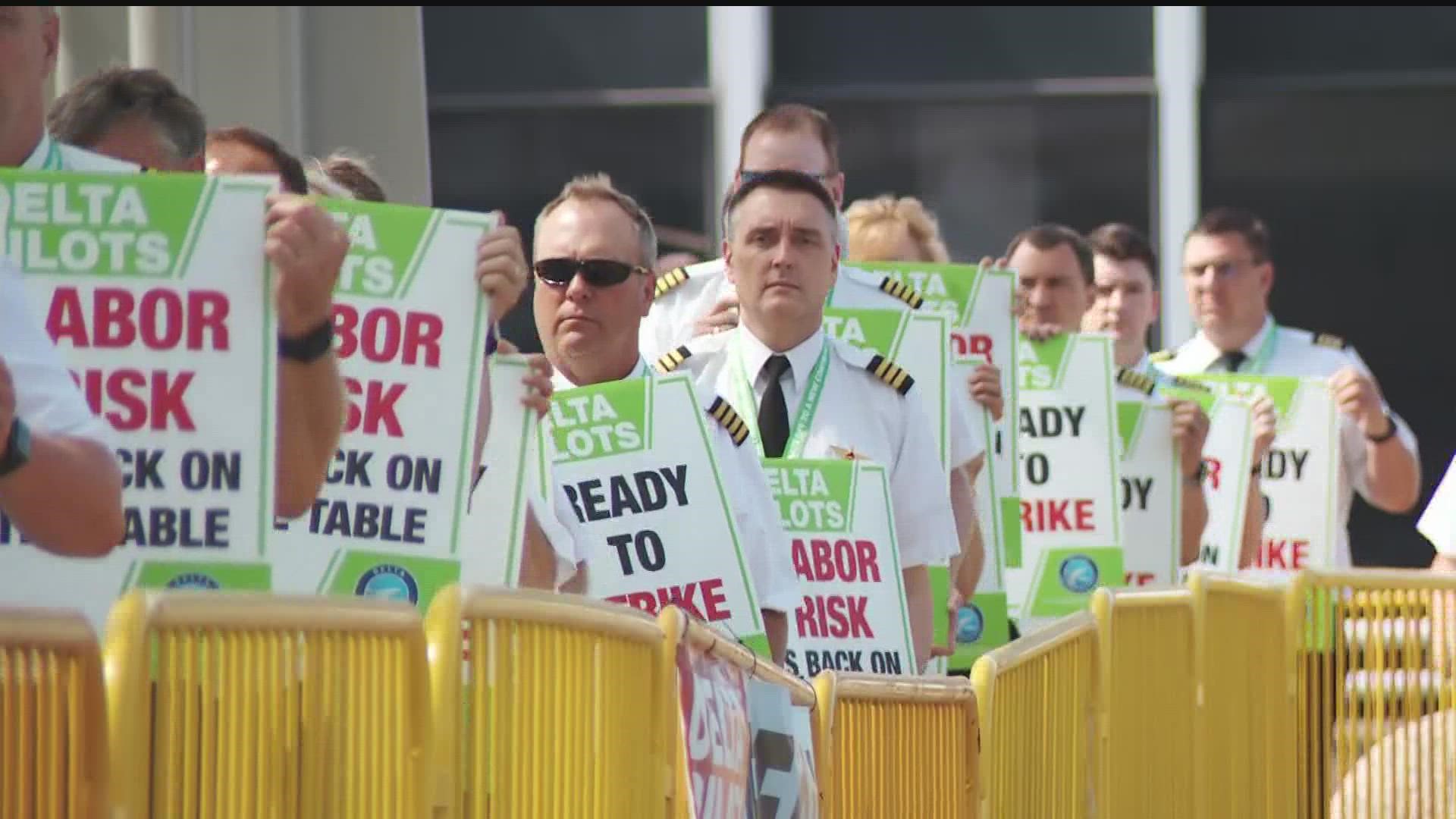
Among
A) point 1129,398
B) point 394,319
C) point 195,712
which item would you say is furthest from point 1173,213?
point 195,712

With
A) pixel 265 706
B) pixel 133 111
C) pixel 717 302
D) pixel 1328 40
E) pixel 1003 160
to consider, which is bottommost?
pixel 265 706

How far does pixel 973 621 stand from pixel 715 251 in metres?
9.96

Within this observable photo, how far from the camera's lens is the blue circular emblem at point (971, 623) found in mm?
9008

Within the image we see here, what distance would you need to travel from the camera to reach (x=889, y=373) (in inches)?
306

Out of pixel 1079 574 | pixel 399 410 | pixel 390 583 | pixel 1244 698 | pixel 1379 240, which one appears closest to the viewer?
pixel 390 583

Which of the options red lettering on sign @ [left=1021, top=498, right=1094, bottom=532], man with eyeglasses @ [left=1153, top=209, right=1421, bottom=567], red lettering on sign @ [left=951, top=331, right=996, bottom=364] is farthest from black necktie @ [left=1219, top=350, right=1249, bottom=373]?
red lettering on sign @ [left=951, top=331, right=996, bottom=364]

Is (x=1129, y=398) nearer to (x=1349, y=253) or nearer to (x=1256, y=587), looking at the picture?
(x=1256, y=587)

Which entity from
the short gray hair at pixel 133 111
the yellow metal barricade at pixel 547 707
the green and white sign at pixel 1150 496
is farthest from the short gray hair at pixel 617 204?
the green and white sign at pixel 1150 496

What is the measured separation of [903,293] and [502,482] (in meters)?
3.03

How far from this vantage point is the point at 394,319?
18.3ft

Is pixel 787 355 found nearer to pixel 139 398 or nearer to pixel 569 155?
pixel 139 398

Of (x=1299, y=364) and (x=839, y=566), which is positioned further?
(x=1299, y=364)

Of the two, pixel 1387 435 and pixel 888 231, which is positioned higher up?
pixel 888 231

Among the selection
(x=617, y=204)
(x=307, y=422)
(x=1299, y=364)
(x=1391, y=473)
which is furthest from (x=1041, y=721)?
(x=1299, y=364)
